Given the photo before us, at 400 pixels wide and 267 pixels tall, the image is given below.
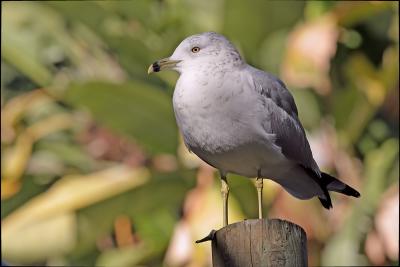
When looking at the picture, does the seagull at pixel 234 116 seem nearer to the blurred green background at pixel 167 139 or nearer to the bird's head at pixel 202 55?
the bird's head at pixel 202 55

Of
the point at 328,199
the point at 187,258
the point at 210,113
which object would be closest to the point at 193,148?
the point at 210,113

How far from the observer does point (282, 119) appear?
5.76 metres

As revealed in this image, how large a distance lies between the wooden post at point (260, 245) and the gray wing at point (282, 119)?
0.85 meters

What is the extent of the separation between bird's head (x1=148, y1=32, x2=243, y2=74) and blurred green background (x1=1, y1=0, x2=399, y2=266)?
10.6ft

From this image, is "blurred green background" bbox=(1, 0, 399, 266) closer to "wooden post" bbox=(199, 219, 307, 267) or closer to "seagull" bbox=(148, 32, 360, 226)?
"seagull" bbox=(148, 32, 360, 226)

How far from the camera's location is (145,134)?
9.83 m

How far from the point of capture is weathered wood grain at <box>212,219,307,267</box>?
4.67 m


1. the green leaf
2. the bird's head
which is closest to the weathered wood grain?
the bird's head

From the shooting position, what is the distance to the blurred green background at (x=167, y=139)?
30.9 feet

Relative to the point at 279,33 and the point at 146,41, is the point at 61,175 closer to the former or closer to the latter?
the point at 146,41

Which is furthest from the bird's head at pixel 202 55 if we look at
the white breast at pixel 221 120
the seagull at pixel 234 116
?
the white breast at pixel 221 120

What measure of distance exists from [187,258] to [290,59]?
170 cm

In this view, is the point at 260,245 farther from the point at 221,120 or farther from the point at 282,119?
the point at 282,119

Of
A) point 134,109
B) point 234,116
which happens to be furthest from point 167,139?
point 234,116
